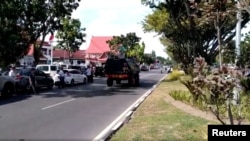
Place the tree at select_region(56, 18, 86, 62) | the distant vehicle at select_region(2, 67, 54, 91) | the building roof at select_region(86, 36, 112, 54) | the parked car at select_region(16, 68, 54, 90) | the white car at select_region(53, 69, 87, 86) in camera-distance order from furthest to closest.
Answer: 1. the building roof at select_region(86, 36, 112, 54)
2. the tree at select_region(56, 18, 86, 62)
3. the white car at select_region(53, 69, 87, 86)
4. the parked car at select_region(16, 68, 54, 90)
5. the distant vehicle at select_region(2, 67, 54, 91)

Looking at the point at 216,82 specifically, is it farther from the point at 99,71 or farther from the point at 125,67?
the point at 99,71

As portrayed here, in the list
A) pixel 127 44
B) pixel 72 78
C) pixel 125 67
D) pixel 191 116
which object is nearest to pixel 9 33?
pixel 72 78

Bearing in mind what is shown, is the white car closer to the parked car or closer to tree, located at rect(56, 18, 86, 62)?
the parked car

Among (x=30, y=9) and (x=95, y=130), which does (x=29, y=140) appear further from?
(x=30, y=9)

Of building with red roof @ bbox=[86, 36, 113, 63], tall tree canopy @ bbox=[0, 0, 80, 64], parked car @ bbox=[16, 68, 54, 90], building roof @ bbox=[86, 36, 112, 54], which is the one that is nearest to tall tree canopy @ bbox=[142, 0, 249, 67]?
tall tree canopy @ bbox=[0, 0, 80, 64]

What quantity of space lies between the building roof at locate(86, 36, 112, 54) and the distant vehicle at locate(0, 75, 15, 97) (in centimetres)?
9755

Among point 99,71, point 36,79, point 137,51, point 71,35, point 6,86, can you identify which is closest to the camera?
point 6,86

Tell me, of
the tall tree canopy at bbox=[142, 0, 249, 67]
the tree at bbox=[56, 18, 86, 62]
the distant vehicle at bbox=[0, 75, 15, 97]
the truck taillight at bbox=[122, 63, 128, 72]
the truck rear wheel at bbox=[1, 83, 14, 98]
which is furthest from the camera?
the tree at bbox=[56, 18, 86, 62]

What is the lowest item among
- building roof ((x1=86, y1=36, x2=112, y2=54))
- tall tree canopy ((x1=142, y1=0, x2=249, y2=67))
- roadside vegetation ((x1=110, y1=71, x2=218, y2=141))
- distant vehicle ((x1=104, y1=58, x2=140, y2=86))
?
roadside vegetation ((x1=110, y1=71, x2=218, y2=141))

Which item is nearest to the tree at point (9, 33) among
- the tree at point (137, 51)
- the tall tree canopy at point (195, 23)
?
the tall tree canopy at point (195, 23)

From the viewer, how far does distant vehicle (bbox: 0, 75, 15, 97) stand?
72.2 ft

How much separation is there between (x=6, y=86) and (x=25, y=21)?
11.0 meters

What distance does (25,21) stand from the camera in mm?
32406

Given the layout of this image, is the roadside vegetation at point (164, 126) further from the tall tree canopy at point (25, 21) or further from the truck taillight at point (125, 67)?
the truck taillight at point (125, 67)
